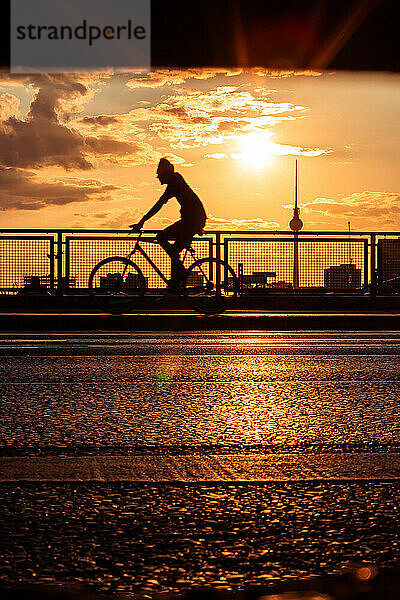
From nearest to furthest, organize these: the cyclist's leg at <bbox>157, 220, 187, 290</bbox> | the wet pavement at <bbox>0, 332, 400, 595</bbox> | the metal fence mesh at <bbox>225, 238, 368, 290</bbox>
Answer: the wet pavement at <bbox>0, 332, 400, 595</bbox> → the cyclist's leg at <bbox>157, 220, 187, 290</bbox> → the metal fence mesh at <bbox>225, 238, 368, 290</bbox>

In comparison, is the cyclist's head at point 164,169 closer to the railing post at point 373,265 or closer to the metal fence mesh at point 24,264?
the metal fence mesh at point 24,264

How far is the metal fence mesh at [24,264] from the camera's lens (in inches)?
856

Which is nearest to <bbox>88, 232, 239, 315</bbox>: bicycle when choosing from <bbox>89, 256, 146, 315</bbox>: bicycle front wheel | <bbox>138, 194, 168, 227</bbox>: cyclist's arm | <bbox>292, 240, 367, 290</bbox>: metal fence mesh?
<bbox>89, 256, 146, 315</bbox>: bicycle front wheel

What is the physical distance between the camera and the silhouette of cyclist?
15.9 meters

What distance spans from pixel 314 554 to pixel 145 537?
625mm

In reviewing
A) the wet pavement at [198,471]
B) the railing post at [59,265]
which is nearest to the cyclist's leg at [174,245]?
the railing post at [59,265]

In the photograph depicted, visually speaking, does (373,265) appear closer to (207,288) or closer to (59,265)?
(207,288)

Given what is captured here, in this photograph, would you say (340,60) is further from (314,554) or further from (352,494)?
(314,554)

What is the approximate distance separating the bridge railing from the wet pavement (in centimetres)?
1170

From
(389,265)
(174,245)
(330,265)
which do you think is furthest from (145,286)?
(389,265)

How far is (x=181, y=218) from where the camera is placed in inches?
643

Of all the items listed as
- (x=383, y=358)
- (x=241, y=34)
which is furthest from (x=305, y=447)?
(x=241, y=34)

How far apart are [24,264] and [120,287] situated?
4.90 m

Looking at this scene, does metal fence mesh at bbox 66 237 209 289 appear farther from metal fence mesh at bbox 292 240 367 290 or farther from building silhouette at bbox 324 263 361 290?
building silhouette at bbox 324 263 361 290
